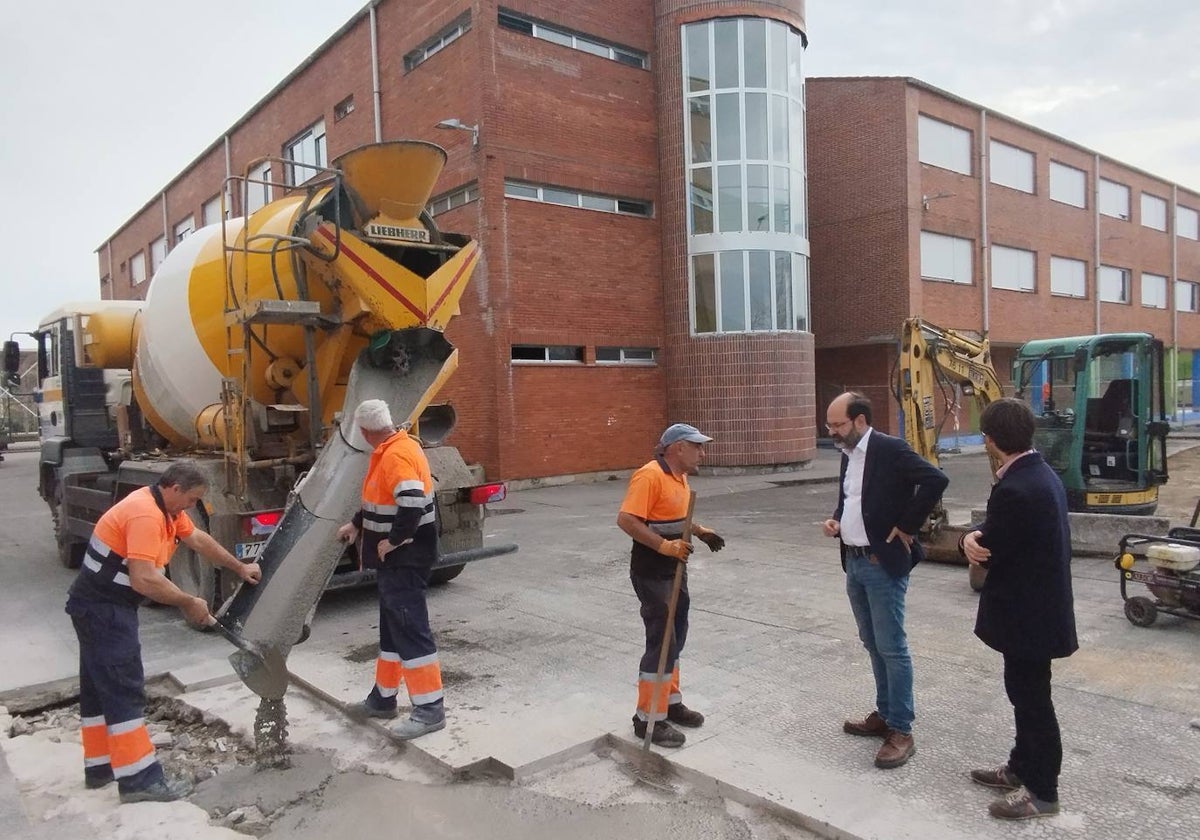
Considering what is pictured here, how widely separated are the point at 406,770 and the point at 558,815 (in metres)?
0.95

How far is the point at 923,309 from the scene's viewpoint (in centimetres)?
2289

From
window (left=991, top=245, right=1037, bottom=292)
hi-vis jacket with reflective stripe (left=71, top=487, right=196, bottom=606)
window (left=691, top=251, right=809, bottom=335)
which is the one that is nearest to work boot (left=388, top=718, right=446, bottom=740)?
hi-vis jacket with reflective stripe (left=71, top=487, right=196, bottom=606)

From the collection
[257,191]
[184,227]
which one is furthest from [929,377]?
[184,227]

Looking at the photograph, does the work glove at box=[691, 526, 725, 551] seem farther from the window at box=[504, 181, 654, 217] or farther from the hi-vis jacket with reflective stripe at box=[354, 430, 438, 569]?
the window at box=[504, 181, 654, 217]

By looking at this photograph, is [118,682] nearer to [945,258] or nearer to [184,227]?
[945,258]

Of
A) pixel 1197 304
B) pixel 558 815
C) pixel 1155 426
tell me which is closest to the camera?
pixel 558 815

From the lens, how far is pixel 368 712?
4.84 meters

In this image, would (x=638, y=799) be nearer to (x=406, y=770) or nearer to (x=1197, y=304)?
(x=406, y=770)

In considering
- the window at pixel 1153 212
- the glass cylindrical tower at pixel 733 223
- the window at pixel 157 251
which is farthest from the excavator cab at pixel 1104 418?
the window at pixel 157 251

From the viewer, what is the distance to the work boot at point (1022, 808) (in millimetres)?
3436

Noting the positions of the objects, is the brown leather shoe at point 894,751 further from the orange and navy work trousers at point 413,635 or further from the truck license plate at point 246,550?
the truck license plate at point 246,550

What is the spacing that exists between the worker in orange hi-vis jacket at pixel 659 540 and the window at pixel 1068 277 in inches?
1124

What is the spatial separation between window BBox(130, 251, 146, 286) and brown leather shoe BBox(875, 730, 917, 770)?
40195 millimetres

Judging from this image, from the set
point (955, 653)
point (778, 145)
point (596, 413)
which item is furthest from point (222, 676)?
point (778, 145)
